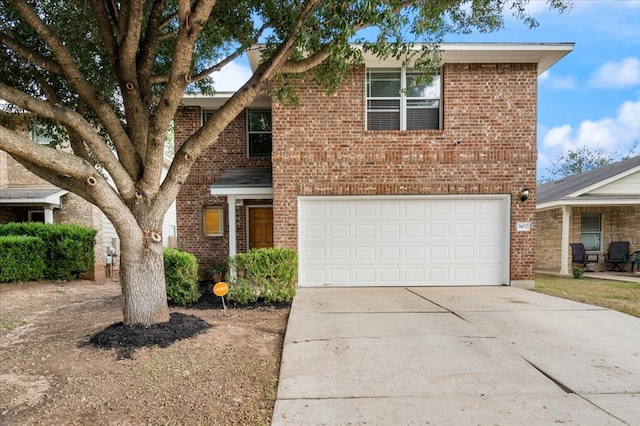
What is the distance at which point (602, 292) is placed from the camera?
859 centimetres

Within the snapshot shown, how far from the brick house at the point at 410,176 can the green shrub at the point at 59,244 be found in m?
5.09

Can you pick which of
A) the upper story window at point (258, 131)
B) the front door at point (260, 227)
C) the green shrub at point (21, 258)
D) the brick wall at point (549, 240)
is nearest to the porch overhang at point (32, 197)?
the green shrub at point (21, 258)

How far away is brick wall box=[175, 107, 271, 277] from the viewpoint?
999 cm

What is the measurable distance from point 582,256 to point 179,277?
529 inches

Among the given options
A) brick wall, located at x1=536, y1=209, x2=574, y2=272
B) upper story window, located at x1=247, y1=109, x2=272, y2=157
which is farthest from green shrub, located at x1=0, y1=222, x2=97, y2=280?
brick wall, located at x1=536, y1=209, x2=574, y2=272

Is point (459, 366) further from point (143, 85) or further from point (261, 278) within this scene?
point (143, 85)

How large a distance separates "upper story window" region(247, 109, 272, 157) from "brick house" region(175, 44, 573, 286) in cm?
186

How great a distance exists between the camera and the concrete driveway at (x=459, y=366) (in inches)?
116

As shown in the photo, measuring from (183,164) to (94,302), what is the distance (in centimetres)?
489

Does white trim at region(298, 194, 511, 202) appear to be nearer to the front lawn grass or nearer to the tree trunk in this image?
the front lawn grass

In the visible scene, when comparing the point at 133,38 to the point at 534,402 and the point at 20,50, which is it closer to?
the point at 20,50

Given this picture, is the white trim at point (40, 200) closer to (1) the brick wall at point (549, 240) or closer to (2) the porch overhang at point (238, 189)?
(2) the porch overhang at point (238, 189)

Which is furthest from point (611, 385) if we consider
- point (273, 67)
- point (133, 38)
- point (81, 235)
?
point (81, 235)

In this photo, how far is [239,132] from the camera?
10.2 meters
